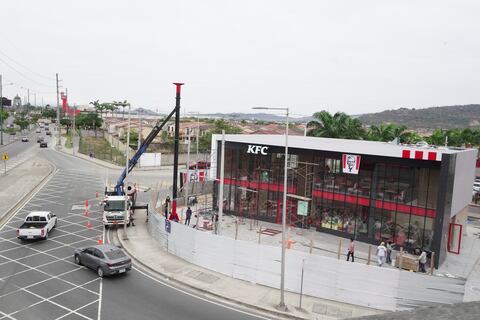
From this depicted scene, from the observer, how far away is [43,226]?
2648 cm

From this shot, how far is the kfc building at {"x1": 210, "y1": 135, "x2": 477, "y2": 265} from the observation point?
1023 inches

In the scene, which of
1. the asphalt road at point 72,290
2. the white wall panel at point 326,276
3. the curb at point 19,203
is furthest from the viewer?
the curb at point 19,203

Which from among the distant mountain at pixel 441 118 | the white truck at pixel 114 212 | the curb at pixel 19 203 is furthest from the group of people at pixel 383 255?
the distant mountain at pixel 441 118

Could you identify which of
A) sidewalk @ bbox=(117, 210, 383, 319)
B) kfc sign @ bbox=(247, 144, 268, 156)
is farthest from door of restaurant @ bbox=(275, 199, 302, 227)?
sidewalk @ bbox=(117, 210, 383, 319)

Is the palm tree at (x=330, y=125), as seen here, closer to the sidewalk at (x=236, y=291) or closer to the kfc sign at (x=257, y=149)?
the kfc sign at (x=257, y=149)

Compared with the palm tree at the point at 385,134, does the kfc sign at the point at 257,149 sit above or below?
→ below

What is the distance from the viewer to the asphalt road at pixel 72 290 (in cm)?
1669

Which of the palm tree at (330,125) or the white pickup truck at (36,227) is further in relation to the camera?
the palm tree at (330,125)

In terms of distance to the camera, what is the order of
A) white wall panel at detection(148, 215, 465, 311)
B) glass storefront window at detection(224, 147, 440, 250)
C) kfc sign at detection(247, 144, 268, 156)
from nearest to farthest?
white wall panel at detection(148, 215, 465, 311)
glass storefront window at detection(224, 147, 440, 250)
kfc sign at detection(247, 144, 268, 156)

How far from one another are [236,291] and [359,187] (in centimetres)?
1353

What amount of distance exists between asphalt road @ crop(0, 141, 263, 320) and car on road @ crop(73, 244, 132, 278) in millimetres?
396

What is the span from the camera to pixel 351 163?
28.0 meters

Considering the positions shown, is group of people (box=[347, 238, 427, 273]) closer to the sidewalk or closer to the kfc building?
the kfc building

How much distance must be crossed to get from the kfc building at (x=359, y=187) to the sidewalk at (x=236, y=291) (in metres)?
9.93
